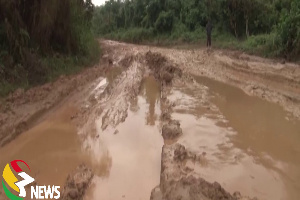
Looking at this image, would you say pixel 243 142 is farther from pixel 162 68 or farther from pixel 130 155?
pixel 162 68

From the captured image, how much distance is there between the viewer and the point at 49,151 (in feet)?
19.7

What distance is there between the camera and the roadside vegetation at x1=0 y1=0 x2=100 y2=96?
884 centimetres

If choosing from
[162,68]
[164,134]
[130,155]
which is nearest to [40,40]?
[162,68]

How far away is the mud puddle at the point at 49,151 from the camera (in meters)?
5.16

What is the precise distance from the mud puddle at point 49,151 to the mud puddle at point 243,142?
2030mm

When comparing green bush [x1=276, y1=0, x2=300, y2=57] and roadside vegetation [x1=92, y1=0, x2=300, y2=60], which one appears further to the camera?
roadside vegetation [x1=92, y1=0, x2=300, y2=60]

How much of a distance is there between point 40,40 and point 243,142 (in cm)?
752

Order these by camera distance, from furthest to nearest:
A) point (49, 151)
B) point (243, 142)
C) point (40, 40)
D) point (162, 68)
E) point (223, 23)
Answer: point (223, 23) → point (162, 68) → point (40, 40) → point (49, 151) → point (243, 142)

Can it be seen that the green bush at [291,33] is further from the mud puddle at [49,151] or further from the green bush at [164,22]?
the green bush at [164,22]

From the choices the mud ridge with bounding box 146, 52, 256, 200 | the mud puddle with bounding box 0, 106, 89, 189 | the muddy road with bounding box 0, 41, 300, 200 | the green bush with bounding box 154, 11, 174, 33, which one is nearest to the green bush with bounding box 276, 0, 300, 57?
the muddy road with bounding box 0, 41, 300, 200

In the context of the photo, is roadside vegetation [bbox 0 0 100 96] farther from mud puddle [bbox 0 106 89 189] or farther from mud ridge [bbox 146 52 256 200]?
mud ridge [bbox 146 52 256 200]

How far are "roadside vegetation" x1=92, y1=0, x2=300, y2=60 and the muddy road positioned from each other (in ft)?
6.31

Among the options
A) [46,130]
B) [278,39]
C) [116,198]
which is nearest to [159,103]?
[46,130]

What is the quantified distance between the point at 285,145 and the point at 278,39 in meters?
7.92
